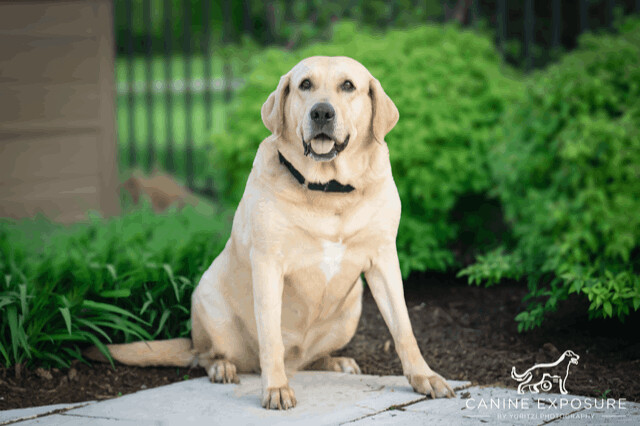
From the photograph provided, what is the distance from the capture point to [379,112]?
339cm

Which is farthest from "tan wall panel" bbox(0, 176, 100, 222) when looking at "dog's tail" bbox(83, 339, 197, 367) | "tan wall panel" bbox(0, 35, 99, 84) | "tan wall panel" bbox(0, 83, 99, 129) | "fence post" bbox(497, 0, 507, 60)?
"fence post" bbox(497, 0, 507, 60)

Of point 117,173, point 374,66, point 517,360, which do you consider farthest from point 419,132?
point 117,173

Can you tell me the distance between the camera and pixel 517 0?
8.56 metres

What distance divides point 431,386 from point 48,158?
17.2 feet

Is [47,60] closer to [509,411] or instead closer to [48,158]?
[48,158]

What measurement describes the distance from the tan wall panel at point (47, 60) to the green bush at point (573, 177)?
442 centimetres

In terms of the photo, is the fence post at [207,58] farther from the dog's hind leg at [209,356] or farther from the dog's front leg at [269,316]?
the dog's front leg at [269,316]

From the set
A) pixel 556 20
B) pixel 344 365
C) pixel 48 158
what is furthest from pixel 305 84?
pixel 48 158

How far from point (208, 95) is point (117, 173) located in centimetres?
146

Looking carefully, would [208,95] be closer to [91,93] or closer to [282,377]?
[91,93]

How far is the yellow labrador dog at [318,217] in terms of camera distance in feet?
10.8

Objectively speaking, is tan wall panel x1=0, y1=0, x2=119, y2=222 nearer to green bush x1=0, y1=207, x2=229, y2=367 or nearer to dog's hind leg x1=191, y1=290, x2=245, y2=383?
green bush x1=0, y1=207, x2=229, y2=367

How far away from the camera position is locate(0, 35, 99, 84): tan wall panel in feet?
23.3

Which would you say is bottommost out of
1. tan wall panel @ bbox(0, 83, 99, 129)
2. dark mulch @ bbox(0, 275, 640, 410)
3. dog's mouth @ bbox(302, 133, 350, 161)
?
dark mulch @ bbox(0, 275, 640, 410)
